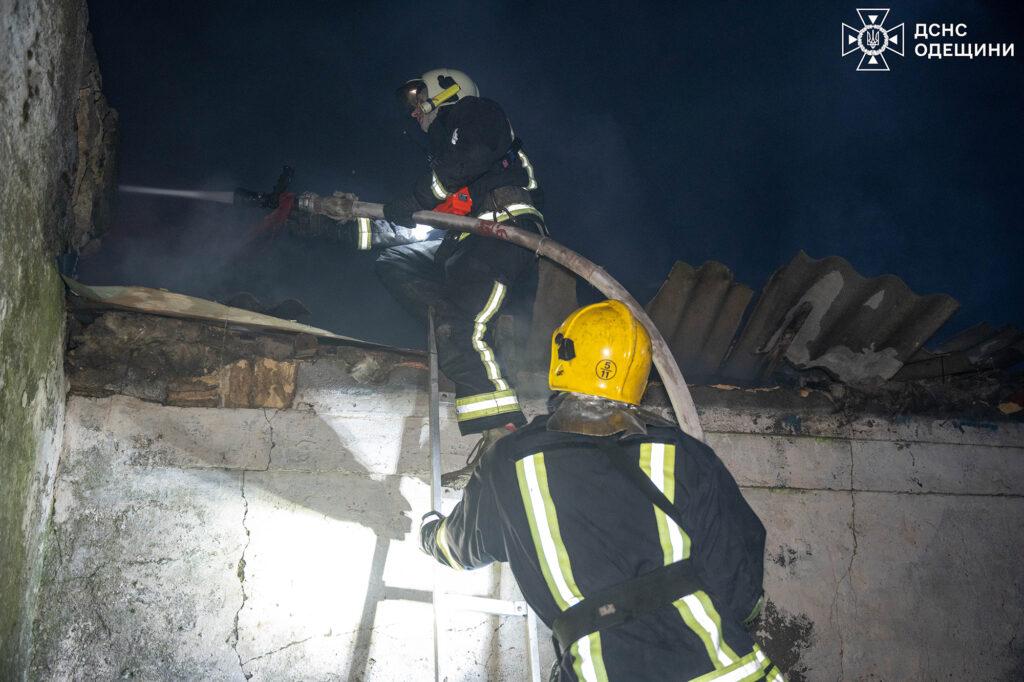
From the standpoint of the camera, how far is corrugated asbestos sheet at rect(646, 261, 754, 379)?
3572mm

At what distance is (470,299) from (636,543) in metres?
2.07

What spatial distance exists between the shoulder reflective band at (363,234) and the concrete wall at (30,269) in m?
1.55

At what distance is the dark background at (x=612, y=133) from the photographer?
5.96 m

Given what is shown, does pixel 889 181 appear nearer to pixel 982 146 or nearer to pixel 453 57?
pixel 982 146

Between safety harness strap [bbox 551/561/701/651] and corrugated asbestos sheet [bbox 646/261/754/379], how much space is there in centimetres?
188

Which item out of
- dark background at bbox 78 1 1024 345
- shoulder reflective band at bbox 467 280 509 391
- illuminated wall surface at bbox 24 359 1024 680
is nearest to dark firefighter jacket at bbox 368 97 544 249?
shoulder reflective band at bbox 467 280 509 391

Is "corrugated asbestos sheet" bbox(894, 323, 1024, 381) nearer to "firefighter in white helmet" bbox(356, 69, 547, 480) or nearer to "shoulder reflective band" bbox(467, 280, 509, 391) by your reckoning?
"firefighter in white helmet" bbox(356, 69, 547, 480)

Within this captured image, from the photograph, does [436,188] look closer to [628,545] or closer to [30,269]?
[30,269]

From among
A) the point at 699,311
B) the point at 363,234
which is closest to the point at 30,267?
the point at 363,234

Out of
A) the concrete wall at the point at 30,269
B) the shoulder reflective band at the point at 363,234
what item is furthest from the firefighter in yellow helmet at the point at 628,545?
the shoulder reflective band at the point at 363,234

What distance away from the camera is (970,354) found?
3.99 m

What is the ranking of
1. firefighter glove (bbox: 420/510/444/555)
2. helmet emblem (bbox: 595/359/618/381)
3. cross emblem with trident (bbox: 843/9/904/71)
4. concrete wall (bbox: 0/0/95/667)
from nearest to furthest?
1. helmet emblem (bbox: 595/359/618/381)
2. concrete wall (bbox: 0/0/95/667)
3. firefighter glove (bbox: 420/510/444/555)
4. cross emblem with trident (bbox: 843/9/904/71)

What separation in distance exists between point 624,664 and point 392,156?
5.91m

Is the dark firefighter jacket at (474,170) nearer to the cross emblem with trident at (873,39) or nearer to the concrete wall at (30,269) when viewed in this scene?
the concrete wall at (30,269)
